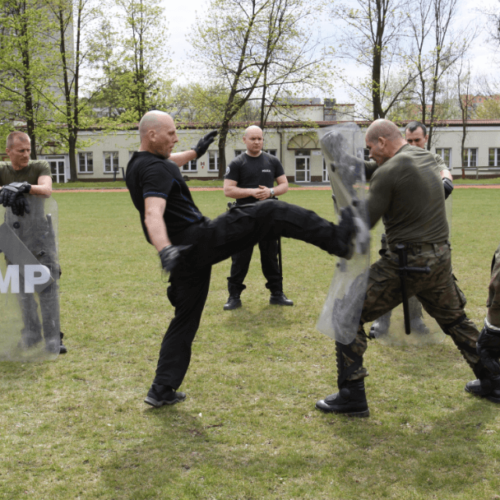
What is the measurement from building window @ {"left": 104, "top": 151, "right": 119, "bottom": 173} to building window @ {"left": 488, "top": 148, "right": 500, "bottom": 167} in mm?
34856

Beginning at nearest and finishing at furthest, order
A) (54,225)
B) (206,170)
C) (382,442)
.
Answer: (382,442)
(54,225)
(206,170)

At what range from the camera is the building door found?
51.2m

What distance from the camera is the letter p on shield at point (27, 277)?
194 inches

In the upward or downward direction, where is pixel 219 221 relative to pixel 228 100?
downward

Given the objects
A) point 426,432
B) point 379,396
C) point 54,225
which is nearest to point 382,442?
point 426,432

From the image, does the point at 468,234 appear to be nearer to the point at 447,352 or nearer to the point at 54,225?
the point at 447,352


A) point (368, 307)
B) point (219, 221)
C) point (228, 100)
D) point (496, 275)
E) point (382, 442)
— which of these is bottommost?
point (382, 442)

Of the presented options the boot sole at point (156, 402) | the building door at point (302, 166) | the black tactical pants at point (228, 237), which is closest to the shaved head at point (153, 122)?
the black tactical pants at point (228, 237)

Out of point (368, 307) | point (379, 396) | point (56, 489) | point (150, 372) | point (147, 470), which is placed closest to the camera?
point (56, 489)

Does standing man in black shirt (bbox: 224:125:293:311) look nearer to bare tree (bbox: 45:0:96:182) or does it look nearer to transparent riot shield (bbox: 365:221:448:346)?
transparent riot shield (bbox: 365:221:448:346)

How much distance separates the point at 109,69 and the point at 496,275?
45414 mm

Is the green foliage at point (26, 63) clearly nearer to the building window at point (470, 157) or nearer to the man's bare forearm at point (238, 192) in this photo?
the man's bare forearm at point (238, 192)

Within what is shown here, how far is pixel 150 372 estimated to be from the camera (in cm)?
461

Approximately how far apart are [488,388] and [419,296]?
2.68 feet
